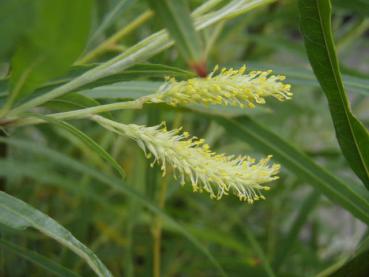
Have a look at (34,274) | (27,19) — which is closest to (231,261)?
(34,274)

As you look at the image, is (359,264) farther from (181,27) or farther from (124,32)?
(124,32)

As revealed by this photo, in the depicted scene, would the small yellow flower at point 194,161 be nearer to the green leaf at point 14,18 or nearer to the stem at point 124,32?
the green leaf at point 14,18

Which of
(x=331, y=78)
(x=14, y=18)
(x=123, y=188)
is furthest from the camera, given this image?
(x=123, y=188)

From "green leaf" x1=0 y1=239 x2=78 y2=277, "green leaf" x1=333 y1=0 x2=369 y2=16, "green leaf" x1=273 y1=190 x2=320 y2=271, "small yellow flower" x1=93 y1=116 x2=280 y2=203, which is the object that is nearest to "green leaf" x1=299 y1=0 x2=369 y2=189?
"small yellow flower" x1=93 y1=116 x2=280 y2=203

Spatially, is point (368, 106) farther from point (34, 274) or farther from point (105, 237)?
point (34, 274)

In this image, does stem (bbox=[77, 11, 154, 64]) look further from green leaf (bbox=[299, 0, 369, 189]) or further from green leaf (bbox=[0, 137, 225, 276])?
green leaf (bbox=[299, 0, 369, 189])

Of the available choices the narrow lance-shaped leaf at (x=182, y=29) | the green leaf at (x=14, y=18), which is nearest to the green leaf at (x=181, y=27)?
the narrow lance-shaped leaf at (x=182, y=29)

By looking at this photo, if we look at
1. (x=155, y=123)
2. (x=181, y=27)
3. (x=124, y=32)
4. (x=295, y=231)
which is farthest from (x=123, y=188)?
(x=181, y=27)
